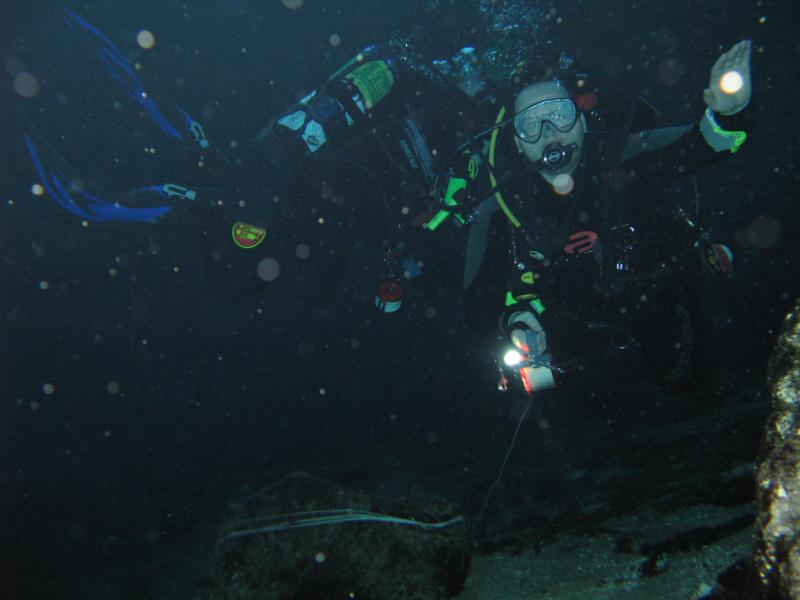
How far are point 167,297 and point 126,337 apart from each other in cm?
180

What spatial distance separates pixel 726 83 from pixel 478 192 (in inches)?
87.1

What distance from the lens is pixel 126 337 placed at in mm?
10984

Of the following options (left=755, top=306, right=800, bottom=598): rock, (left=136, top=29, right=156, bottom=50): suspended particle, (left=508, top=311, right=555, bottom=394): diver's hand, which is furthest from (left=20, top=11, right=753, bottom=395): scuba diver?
(left=136, top=29, right=156, bottom=50): suspended particle

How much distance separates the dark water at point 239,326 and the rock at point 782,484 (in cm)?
299

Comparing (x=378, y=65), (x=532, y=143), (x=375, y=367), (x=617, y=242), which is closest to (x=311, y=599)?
(x=617, y=242)

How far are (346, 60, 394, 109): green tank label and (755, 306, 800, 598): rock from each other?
3.99 m

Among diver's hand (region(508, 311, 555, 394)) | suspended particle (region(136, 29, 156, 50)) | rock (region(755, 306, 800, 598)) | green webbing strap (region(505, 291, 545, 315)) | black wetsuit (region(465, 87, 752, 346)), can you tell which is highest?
suspended particle (region(136, 29, 156, 50))

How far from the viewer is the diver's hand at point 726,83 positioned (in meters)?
2.40

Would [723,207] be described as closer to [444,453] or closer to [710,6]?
[710,6]

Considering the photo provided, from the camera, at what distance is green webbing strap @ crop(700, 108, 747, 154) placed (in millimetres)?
2924

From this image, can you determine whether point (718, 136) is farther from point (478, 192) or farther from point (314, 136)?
point (314, 136)

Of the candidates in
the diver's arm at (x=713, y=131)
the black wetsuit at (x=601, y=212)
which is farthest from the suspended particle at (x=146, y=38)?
the diver's arm at (x=713, y=131)

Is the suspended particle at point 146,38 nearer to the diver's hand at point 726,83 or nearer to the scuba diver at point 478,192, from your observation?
the scuba diver at point 478,192

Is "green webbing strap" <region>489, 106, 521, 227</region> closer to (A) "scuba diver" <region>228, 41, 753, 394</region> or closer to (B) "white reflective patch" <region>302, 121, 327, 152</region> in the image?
(A) "scuba diver" <region>228, 41, 753, 394</region>
